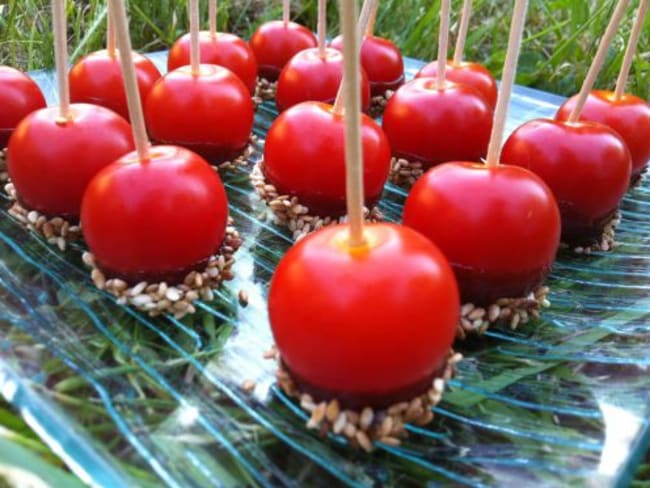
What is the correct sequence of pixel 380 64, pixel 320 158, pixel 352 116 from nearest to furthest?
1. pixel 352 116
2. pixel 320 158
3. pixel 380 64

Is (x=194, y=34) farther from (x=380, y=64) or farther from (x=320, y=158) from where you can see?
(x=380, y=64)

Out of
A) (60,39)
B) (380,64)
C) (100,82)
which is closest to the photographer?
(60,39)

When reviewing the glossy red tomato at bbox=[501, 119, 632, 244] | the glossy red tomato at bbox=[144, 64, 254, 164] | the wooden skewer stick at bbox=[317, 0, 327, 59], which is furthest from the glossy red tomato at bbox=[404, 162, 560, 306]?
the wooden skewer stick at bbox=[317, 0, 327, 59]

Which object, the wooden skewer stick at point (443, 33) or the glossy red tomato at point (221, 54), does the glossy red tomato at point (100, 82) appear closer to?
the glossy red tomato at point (221, 54)

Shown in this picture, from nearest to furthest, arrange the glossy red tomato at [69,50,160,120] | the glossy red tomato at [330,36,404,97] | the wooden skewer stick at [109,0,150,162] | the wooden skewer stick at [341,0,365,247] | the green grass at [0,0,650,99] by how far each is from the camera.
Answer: the wooden skewer stick at [341,0,365,247] → the wooden skewer stick at [109,0,150,162] → the glossy red tomato at [69,50,160,120] → the glossy red tomato at [330,36,404,97] → the green grass at [0,0,650,99]

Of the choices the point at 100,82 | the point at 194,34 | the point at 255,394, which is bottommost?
the point at 255,394

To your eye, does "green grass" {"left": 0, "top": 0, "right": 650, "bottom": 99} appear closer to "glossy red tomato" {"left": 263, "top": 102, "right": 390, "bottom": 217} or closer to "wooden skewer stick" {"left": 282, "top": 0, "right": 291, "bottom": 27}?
"wooden skewer stick" {"left": 282, "top": 0, "right": 291, "bottom": 27}

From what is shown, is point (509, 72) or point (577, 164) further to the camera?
point (577, 164)

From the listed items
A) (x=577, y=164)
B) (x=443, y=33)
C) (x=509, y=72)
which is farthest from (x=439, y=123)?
(x=509, y=72)

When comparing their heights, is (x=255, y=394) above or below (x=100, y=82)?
below
